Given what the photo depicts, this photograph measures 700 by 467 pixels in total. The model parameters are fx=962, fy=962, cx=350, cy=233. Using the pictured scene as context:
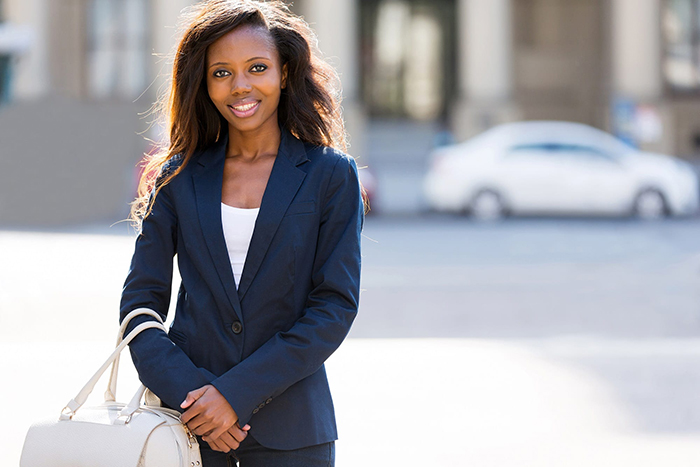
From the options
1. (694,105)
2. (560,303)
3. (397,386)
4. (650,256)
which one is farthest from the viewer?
(694,105)

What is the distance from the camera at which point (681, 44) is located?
87.5 ft

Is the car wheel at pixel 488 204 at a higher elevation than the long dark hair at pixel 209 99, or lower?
lower

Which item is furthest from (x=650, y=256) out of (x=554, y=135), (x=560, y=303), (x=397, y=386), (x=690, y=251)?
(x=397, y=386)

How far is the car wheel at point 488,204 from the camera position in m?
17.6

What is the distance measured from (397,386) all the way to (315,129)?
3.82 metres

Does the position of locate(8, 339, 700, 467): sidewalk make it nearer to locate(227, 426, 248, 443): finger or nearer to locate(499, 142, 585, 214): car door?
locate(227, 426, 248, 443): finger

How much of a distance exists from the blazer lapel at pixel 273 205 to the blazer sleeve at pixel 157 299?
227 mm

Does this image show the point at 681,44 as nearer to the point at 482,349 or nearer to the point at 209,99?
the point at 482,349

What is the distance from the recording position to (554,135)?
708 inches

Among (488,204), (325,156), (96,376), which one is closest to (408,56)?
(488,204)

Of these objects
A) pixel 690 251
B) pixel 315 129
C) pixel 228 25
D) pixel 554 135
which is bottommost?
pixel 690 251

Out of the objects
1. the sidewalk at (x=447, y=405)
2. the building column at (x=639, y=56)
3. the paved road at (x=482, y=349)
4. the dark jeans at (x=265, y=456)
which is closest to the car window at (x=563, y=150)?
the paved road at (x=482, y=349)

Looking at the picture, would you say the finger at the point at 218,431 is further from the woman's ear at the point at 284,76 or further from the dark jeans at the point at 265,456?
the woman's ear at the point at 284,76

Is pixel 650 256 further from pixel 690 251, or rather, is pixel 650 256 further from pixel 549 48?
pixel 549 48
